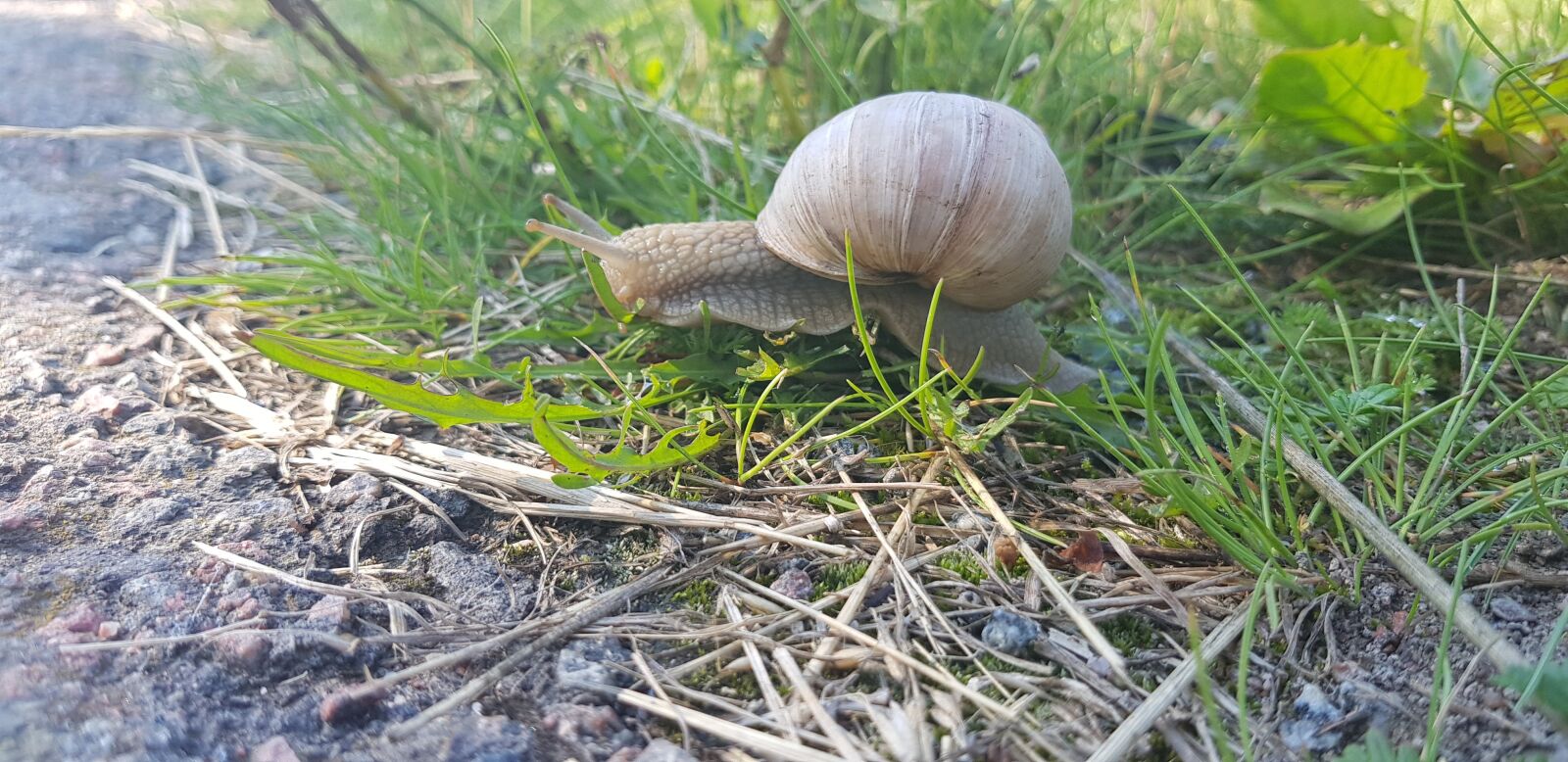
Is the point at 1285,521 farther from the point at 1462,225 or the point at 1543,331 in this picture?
the point at 1462,225

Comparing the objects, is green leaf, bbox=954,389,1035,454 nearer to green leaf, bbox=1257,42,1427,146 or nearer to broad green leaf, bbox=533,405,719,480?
broad green leaf, bbox=533,405,719,480

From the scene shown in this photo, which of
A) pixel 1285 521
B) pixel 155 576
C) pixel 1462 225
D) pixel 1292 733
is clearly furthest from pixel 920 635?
pixel 1462 225

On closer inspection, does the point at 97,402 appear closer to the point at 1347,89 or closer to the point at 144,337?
the point at 144,337

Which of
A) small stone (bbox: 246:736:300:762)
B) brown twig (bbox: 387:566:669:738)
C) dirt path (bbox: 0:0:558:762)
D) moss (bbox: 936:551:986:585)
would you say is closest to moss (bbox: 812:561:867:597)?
moss (bbox: 936:551:986:585)

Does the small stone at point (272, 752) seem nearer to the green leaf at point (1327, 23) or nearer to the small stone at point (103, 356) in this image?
the small stone at point (103, 356)

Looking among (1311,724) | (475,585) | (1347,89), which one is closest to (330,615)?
(475,585)

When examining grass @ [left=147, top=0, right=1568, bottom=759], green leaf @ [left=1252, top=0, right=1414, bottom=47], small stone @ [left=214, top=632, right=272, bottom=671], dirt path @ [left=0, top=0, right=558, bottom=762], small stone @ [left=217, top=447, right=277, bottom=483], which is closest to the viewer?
dirt path @ [left=0, top=0, right=558, bottom=762]

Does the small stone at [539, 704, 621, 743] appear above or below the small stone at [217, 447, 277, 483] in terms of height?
above
